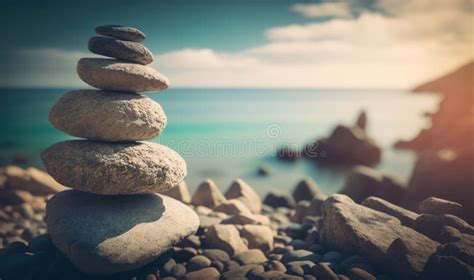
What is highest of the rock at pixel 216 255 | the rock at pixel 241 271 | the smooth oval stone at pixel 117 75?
the smooth oval stone at pixel 117 75

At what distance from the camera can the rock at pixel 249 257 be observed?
5127 mm

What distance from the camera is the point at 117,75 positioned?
16.0ft

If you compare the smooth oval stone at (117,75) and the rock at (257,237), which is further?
the rock at (257,237)

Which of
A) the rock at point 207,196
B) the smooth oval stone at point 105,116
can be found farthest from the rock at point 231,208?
the smooth oval stone at point 105,116

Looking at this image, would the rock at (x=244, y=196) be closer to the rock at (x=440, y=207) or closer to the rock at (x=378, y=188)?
the rock at (x=378, y=188)

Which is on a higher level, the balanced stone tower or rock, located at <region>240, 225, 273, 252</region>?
the balanced stone tower

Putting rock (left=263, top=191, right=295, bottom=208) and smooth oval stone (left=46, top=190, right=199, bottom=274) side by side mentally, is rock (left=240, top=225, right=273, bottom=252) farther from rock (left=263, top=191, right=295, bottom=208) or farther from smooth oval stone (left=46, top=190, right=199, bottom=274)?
rock (left=263, top=191, right=295, bottom=208)

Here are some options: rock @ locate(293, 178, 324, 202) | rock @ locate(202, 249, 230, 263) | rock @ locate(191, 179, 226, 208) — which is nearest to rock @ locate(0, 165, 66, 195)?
rock @ locate(191, 179, 226, 208)

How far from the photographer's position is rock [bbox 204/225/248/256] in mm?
5516

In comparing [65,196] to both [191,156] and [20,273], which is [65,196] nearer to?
[20,273]

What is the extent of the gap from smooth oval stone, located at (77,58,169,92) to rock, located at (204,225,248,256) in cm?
283

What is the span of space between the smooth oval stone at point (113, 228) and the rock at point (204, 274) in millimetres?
548

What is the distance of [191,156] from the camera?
58.6ft

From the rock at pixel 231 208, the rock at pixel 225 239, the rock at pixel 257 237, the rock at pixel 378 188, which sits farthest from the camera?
the rock at pixel 378 188
